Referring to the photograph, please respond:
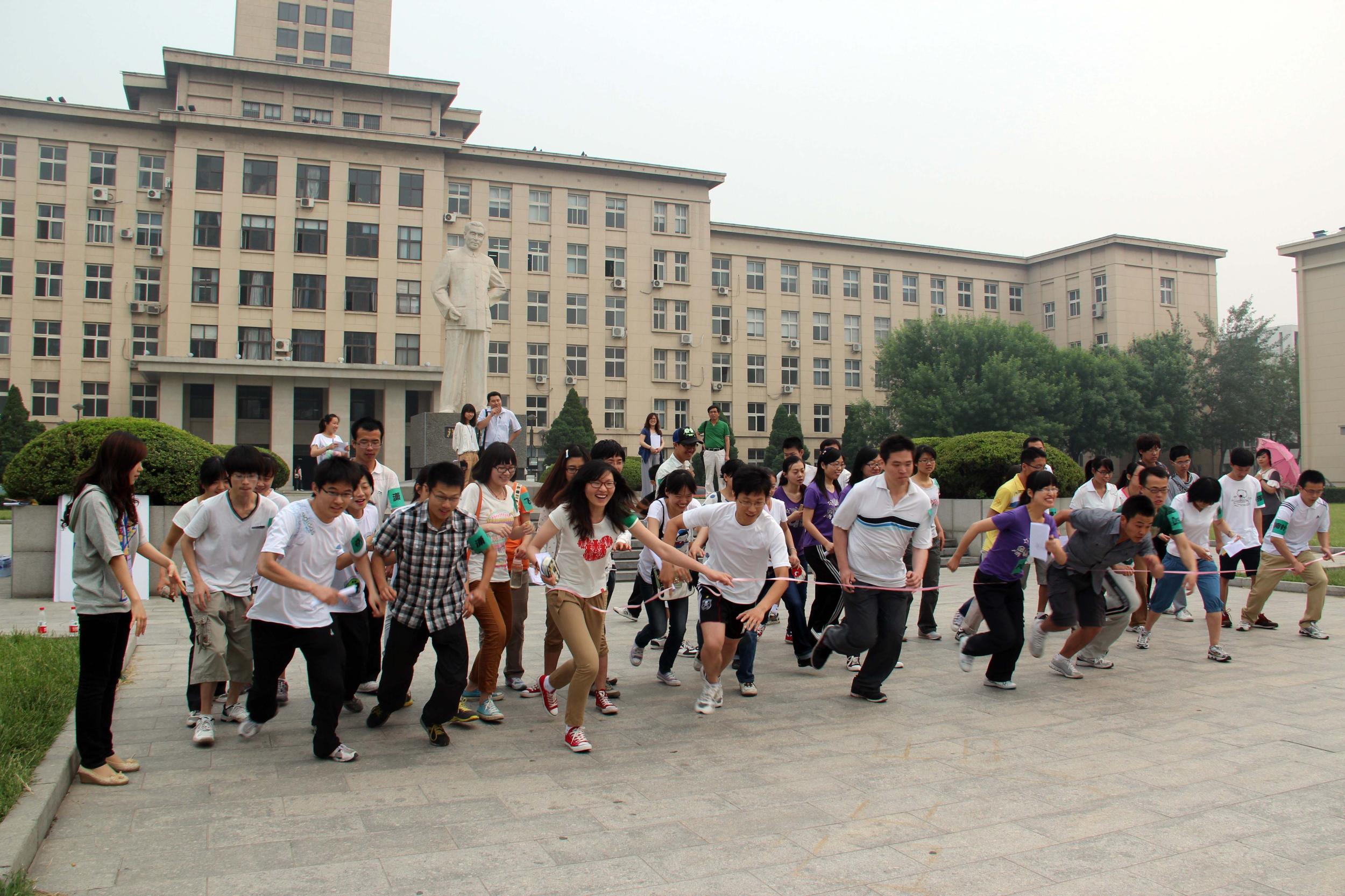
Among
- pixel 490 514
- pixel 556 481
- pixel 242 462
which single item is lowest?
pixel 490 514

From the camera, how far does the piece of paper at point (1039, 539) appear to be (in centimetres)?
687

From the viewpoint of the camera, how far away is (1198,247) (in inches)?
2243

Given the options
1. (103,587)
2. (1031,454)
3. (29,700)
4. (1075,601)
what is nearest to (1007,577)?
(1075,601)

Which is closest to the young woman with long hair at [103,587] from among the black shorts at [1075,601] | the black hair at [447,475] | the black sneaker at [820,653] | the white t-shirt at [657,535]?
the black hair at [447,475]

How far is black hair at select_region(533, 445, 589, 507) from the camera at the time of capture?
5.74 meters

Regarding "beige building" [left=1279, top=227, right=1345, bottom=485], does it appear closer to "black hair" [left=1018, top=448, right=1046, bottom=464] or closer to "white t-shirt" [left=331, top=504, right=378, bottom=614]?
"black hair" [left=1018, top=448, right=1046, bottom=464]

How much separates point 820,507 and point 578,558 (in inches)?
126

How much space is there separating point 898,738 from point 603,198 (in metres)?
44.2

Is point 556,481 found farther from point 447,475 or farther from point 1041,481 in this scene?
point 1041,481

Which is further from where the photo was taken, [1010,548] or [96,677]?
[1010,548]

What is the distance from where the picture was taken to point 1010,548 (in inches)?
264

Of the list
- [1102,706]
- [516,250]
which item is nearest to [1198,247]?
[516,250]

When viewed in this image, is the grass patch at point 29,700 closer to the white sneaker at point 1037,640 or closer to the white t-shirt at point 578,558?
the white t-shirt at point 578,558

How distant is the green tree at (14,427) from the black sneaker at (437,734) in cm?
3746
